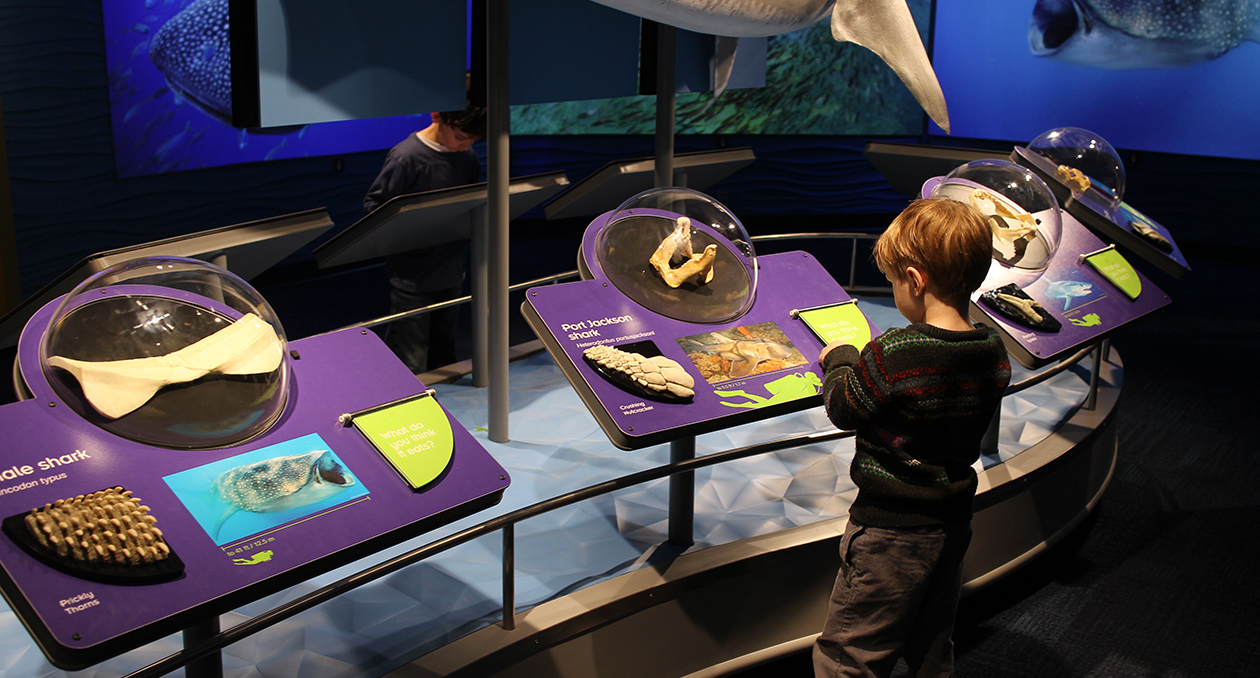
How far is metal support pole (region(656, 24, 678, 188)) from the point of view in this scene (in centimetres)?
482

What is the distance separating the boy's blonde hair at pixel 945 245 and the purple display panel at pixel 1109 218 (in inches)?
107

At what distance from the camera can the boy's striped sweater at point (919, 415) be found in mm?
2117

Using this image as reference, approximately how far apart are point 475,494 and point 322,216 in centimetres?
183

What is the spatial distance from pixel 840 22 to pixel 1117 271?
168cm

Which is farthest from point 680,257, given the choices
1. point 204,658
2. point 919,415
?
point 204,658

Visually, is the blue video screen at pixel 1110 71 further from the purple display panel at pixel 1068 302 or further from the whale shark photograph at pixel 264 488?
the whale shark photograph at pixel 264 488

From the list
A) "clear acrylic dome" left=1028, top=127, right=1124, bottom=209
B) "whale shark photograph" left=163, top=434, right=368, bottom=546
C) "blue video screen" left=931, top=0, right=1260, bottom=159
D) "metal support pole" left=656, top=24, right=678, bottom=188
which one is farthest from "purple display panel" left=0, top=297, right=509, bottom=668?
"blue video screen" left=931, top=0, right=1260, bottom=159

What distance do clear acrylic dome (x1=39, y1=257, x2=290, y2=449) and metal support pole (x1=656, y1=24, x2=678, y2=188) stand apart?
9.51 feet

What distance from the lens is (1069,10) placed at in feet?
30.8

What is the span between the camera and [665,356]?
112 inches

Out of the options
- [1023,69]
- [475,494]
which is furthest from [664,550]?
[1023,69]

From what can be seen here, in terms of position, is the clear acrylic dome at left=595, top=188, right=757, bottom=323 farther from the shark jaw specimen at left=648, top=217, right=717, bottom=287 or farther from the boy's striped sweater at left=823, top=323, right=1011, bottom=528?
the boy's striped sweater at left=823, top=323, right=1011, bottom=528

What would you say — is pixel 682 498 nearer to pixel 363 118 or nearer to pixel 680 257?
pixel 680 257

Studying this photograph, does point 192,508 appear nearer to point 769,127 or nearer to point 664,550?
point 664,550
